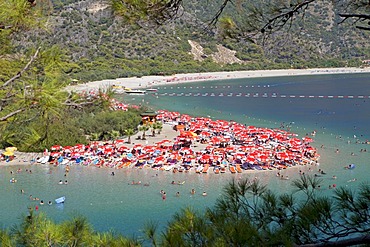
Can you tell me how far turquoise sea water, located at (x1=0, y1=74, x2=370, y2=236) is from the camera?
14820 millimetres

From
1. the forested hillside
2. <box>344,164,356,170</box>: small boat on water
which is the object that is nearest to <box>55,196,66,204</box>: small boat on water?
<box>344,164,356,170</box>: small boat on water

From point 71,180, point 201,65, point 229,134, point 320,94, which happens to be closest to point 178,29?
point 201,65

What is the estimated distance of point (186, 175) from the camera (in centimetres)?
1878

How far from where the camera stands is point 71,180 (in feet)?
59.5

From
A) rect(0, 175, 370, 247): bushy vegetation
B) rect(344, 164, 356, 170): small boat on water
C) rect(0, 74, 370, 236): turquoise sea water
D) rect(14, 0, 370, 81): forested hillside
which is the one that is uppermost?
rect(14, 0, 370, 81): forested hillside

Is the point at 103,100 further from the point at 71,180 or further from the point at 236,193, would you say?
the point at 71,180

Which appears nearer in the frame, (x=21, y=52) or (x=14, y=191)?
(x=21, y=52)

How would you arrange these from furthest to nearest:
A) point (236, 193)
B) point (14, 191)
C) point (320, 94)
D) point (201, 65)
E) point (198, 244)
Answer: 1. point (201, 65)
2. point (320, 94)
3. point (14, 191)
4. point (236, 193)
5. point (198, 244)

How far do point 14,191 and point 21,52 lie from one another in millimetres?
13773

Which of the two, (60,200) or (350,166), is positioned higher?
(60,200)

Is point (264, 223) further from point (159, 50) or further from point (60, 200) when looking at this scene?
point (159, 50)

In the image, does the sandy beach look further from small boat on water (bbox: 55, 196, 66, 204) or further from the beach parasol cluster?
small boat on water (bbox: 55, 196, 66, 204)

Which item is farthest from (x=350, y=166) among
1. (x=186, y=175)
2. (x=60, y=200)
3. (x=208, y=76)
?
(x=208, y=76)

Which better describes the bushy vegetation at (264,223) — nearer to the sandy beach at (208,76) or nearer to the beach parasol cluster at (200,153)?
the beach parasol cluster at (200,153)
